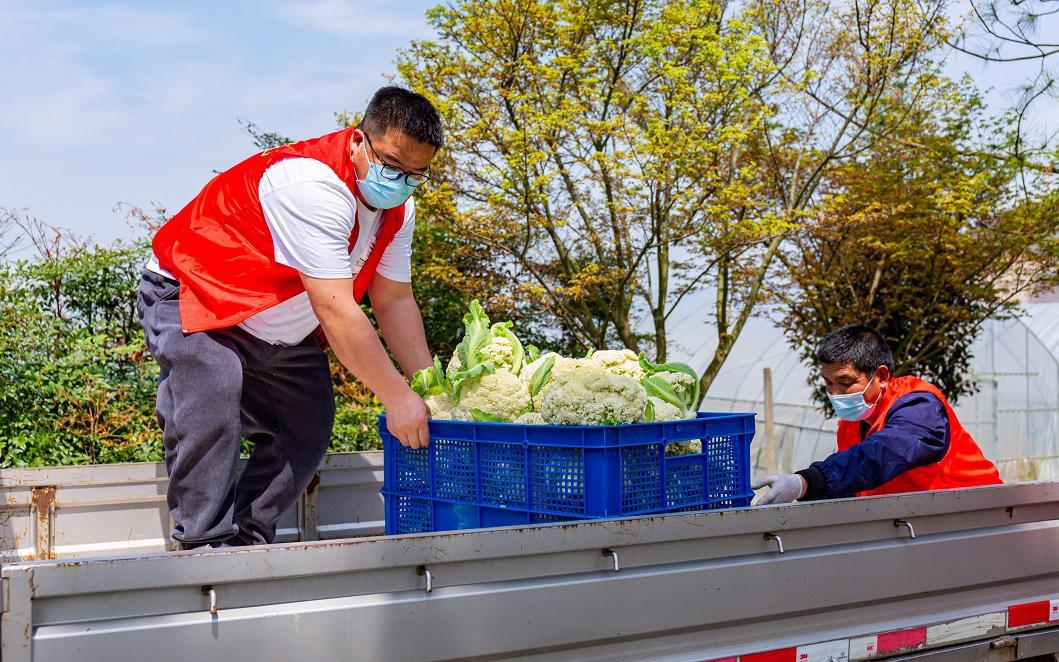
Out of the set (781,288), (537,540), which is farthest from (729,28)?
(537,540)

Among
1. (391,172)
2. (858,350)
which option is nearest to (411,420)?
(391,172)

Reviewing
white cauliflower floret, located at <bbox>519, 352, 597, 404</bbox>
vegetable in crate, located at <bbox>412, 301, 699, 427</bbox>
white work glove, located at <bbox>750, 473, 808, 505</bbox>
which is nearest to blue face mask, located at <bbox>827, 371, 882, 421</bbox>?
white work glove, located at <bbox>750, 473, 808, 505</bbox>

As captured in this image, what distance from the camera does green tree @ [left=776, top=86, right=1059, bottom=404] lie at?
12.7m

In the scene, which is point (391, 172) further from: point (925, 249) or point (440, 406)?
point (925, 249)

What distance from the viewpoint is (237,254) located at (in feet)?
10.6

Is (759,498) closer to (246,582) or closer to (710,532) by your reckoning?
(710,532)

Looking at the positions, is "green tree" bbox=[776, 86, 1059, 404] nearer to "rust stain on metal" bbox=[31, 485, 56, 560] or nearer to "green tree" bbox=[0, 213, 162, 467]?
"green tree" bbox=[0, 213, 162, 467]

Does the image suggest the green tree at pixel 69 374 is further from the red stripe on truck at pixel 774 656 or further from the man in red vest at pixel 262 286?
the red stripe on truck at pixel 774 656

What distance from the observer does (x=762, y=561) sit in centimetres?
265

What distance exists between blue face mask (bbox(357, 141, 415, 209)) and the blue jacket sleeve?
1.64 metres

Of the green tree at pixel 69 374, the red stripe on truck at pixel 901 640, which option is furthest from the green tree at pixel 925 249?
the red stripe on truck at pixel 901 640

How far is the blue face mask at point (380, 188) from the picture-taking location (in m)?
3.26

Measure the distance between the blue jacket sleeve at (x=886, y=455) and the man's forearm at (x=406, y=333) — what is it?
58.0 inches

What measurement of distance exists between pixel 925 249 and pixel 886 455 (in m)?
11.0
